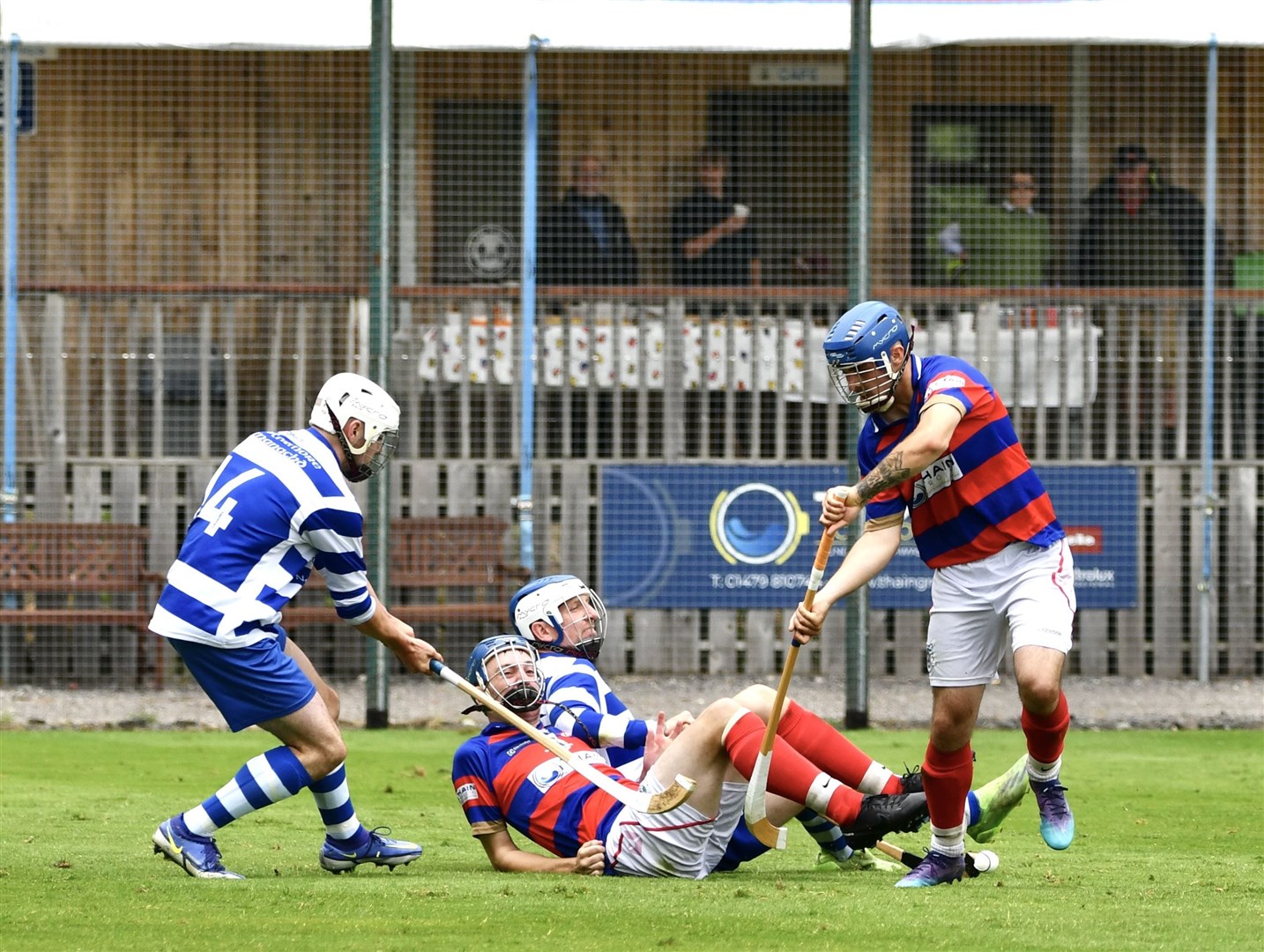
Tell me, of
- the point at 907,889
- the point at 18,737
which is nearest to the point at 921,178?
the point at 18,737

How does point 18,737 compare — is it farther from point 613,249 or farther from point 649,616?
point 613,249

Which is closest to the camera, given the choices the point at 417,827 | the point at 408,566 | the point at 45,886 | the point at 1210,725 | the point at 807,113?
the point at 45,886

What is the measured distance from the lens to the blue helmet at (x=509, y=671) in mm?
6422

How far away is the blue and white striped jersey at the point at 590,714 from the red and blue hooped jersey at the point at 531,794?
5.5 inches

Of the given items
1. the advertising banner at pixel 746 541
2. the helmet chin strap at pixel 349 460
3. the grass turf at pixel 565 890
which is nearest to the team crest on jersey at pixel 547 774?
the grass turf at pixel 565 890

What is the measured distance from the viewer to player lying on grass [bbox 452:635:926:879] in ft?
19.4

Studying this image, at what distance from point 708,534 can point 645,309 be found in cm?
165

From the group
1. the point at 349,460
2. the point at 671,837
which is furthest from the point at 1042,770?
the point at 349,460

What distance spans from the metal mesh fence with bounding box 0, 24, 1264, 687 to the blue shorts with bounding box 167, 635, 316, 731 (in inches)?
260

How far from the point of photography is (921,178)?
15.1m

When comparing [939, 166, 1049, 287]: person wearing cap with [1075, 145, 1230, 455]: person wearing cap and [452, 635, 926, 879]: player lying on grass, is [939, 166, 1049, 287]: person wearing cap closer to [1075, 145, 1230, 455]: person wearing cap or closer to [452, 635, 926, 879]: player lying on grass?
[1075, 145, 1230, 455]: person wearing cap

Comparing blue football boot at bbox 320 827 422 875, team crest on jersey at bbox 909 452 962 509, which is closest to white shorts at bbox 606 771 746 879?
blue football boot at bbox 320 827 422 875

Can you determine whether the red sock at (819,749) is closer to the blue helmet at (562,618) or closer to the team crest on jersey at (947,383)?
the blue helmet at (562,618)

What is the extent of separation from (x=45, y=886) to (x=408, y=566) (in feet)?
24.7
